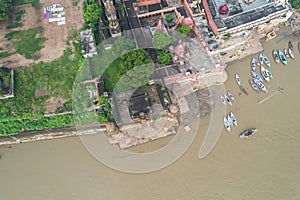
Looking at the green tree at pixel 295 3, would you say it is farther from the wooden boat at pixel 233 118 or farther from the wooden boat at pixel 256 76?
the wooden boat at pixel 233 118

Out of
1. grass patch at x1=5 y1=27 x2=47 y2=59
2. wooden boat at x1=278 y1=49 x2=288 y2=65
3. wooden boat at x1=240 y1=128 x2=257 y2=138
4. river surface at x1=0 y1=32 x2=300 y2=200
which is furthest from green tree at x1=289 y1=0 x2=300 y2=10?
grass patch at x1=5 y1=27 x2=47 y2=59

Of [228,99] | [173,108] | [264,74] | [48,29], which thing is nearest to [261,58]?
[264,74]

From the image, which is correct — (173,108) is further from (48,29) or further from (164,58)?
(48,29)

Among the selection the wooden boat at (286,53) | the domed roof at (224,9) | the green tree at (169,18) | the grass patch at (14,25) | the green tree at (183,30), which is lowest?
the wooden boat at (286,53)

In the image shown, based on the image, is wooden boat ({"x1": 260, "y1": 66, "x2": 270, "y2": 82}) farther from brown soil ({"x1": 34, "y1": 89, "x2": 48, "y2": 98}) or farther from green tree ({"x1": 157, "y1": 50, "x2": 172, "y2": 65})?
brown soil ({"x1": 34, "y1": 89, "x2": 48, "y2": 98})

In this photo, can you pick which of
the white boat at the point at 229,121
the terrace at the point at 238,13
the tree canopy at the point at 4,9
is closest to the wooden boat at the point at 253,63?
the terrace at the point at 238,13

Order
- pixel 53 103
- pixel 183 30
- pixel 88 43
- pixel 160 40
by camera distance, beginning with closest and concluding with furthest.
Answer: pixel 53 103, pixel 160 40, pixel 88 43, pixel 183 30
